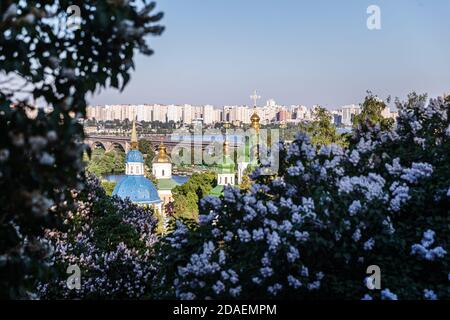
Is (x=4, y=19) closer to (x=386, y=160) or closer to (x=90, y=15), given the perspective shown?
(x=90, y=15)

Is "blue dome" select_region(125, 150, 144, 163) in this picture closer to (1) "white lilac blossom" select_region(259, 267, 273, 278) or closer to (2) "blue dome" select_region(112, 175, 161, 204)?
(2) "blue dome" select_region(112, 175, 161, 204)

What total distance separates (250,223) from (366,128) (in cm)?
238

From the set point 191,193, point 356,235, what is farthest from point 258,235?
point 191,193

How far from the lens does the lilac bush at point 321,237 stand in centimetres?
421

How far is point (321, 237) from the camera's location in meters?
4.21

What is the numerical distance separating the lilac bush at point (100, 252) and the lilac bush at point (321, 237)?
3.84m

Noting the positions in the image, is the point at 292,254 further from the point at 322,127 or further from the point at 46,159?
the point at 322,127

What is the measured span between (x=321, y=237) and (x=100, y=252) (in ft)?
21.6

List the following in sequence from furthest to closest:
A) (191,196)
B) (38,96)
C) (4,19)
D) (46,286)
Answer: (191,196), (46,286), (38,96), (4,19)

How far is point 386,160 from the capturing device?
560 cm

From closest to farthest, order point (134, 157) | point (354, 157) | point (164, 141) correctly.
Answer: point (354, 157)
point (134, 157)
point (164, 141)

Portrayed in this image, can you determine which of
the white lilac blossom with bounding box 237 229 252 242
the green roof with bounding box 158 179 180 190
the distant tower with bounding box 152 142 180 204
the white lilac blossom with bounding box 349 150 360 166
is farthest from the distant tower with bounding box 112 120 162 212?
the white lilac blossom with bounding box 237 229 252 242
